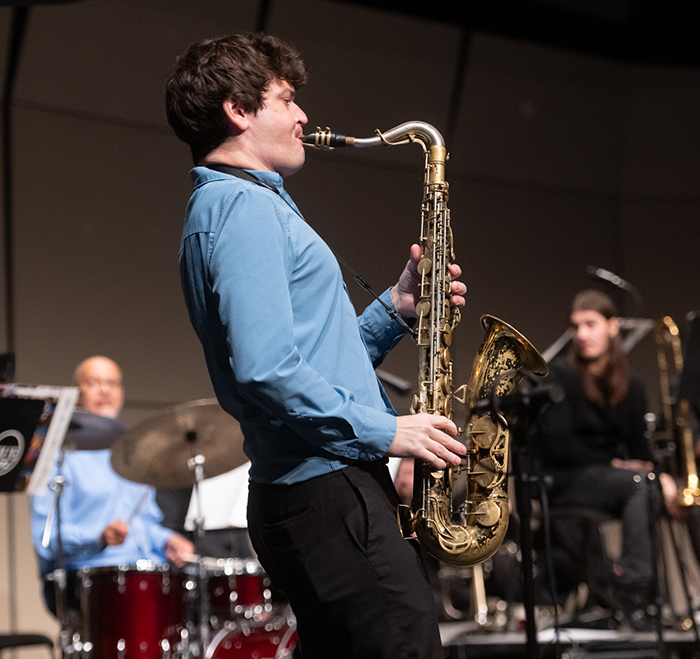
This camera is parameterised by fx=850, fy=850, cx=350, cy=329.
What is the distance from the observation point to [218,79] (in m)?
1.71

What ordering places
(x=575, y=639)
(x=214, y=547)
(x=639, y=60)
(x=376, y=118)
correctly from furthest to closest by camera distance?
1. (x=639, y=60)
2. (x=376, y=118)
3. (x=214, y=547)
4. (x=575, y=639)

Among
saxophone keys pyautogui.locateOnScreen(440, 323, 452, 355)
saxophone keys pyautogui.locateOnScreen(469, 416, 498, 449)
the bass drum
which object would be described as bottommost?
the bass drum

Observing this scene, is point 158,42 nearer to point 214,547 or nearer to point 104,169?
point 104,169

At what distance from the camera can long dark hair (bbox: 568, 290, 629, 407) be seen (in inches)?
184

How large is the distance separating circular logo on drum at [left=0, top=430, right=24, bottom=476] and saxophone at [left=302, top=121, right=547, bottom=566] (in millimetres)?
1444

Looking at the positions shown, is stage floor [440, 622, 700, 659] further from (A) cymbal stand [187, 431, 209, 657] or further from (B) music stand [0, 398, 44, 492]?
(B) music stand [0, 398, 44, 492]

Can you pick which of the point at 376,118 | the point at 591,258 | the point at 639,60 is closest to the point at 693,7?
the point at 639,60

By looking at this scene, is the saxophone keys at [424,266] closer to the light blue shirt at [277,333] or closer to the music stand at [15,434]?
the light blue shirt at [277,333]

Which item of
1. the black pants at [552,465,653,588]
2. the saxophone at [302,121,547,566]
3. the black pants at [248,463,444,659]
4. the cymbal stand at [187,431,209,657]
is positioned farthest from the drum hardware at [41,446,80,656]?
the black pants at [552,465,653,588]

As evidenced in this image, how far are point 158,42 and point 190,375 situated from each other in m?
2.38

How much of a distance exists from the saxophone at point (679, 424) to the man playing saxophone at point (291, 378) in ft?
10.3

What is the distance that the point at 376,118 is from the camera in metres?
6.41

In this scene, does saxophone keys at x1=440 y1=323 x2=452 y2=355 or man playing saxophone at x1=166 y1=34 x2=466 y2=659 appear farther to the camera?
saxophone keys at x1=440 y1=323 x2=452 y2=355

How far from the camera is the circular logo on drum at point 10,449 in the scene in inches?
106
